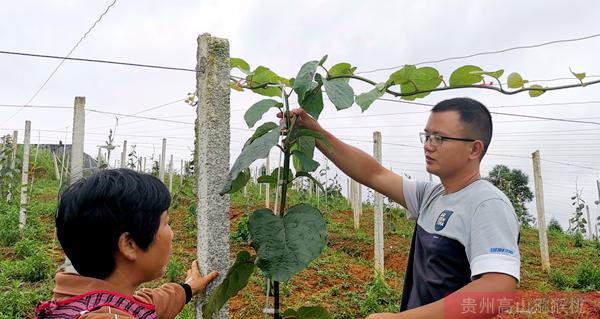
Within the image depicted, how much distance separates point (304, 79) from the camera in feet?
4.35

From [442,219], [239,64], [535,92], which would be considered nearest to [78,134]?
[239,64]

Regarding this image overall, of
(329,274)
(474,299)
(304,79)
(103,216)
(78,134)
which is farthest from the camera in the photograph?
(329,274)

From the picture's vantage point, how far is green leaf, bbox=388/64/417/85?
153cm

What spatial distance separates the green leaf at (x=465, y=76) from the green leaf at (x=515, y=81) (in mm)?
88

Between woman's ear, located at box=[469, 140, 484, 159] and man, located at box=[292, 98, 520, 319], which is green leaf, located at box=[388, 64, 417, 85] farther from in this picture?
woman's ear, located at box=[469, 140, 484, 159]

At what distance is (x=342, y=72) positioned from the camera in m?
1.57

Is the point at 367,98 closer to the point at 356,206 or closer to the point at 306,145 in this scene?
the point at 306,145

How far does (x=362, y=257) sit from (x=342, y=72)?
17.5ft

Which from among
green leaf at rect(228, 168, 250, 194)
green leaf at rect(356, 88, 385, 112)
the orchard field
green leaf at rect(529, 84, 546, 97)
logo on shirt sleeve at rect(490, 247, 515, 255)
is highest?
green leaf at rect(529, 84, 546, 97)

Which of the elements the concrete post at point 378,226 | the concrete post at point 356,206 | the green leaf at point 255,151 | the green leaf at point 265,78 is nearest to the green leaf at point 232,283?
the green leaf at point 255,151

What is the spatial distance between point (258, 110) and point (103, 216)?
0.51 m

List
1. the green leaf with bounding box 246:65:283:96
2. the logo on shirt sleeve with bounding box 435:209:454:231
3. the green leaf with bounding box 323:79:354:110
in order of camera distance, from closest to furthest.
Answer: the green leaf with bounding box 323:79:354:110 → the logo on shirt sleeve with bounding box 435:209:454:231 → the green leaf with bounding box 246:65:283:96

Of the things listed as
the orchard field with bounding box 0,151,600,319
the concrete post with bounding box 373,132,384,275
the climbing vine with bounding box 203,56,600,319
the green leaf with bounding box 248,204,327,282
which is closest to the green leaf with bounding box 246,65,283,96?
the climbing vine with bounding box 203,56,600,319

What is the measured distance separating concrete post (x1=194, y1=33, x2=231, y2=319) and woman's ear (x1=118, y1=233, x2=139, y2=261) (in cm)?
34
